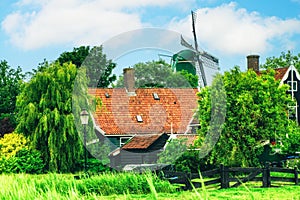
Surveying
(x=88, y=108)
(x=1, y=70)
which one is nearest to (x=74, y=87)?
(x=88, y=108)

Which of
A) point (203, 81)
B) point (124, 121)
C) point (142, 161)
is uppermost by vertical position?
point (203, 81)

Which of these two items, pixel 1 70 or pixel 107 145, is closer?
pixel 107 145

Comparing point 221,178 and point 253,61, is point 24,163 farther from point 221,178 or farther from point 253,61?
point 253,61

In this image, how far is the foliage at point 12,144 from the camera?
26.5 metres

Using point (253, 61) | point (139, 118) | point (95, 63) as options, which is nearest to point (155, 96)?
point (139, 118)

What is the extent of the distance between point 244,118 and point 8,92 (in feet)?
65.9

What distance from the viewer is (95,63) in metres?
29.3

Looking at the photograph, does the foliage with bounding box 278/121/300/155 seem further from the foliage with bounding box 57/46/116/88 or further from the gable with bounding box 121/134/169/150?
the foliage with bounding box 57/46/116/88

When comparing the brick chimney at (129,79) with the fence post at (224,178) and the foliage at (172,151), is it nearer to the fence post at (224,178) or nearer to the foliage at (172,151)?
the foliage at (172,151)

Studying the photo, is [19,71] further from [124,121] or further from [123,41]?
[123,41]

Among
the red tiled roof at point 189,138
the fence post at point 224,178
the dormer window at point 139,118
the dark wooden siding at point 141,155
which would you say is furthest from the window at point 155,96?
the fence post at point 224,178

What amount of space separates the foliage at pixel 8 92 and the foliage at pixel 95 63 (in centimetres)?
363

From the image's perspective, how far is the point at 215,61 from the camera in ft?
113

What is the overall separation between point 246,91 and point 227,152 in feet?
9.03
